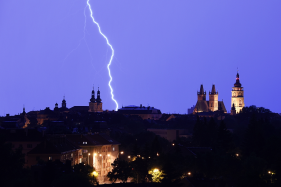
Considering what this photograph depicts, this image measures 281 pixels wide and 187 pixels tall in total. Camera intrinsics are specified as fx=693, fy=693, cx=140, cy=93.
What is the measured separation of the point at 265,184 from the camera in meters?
59.4

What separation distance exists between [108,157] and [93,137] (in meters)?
3.76

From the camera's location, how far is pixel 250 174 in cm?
5938

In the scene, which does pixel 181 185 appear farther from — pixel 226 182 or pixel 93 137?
pixel 93 137

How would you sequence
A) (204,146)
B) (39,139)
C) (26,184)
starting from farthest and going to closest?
1. (204,146)
2. (39,139)
3. (26,184)

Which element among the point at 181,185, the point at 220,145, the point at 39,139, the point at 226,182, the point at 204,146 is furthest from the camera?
the point at 204,146

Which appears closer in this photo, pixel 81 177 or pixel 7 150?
pixel 81 177

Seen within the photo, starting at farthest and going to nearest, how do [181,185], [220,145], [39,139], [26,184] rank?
[220,145] < [39,139] < [181,185] < [26,184]

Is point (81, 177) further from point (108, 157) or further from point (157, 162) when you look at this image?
point (108, 157)

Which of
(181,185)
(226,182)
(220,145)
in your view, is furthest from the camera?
(220,145)

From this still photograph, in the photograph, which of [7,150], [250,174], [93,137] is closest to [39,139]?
[93,137]

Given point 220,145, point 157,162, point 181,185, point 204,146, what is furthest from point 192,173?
point 204,146

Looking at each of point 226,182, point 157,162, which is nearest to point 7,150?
point 157,162

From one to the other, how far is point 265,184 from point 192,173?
19.9 meters

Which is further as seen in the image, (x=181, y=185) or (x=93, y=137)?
(x=93, y=137)
